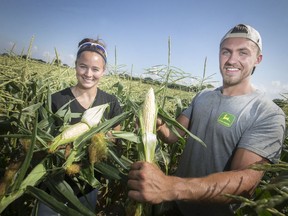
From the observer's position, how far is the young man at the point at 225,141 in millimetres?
1199

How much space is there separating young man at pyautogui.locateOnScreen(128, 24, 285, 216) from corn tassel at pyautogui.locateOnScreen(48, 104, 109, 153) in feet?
1.11

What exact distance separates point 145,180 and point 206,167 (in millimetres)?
863

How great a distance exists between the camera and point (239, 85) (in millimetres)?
1920

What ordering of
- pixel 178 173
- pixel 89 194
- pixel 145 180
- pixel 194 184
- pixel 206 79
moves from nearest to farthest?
pixel 145 180, pixel 194 184, pixel 89 194, pixel 178 173, pixel 206 79

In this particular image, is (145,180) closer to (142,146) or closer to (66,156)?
(142,146)

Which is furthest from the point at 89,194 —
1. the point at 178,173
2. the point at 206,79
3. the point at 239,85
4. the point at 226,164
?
the point at 206,79

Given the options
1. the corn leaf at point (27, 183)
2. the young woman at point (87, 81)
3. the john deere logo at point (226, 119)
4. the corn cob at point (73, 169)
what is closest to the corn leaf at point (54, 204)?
the corn leaf at point (27, 183)

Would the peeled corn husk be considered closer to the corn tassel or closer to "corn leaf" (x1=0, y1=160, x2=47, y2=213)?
the corn tassel

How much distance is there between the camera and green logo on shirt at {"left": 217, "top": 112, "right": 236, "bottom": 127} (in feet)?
5.70

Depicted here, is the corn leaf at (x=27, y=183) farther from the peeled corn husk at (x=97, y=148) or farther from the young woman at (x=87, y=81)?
the young woman at (x=87, y=81)

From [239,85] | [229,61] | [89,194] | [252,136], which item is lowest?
[89,194]

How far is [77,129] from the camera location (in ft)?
4.11

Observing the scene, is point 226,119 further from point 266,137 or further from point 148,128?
point 148,128

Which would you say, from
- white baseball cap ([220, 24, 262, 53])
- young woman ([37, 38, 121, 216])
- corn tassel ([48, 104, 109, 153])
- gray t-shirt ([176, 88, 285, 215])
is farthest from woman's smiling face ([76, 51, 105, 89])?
white baseball cap ([220, 24, 262, 53])
